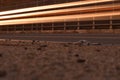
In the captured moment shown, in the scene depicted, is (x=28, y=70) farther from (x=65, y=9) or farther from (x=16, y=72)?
(x=65, y=9)

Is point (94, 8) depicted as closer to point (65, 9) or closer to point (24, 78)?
point (65, 9)

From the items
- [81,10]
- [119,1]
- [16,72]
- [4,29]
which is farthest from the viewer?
[4,29]

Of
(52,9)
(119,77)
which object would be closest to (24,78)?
(119,77)

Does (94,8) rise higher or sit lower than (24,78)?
higher

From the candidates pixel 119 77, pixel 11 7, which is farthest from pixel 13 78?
pixel 11 7

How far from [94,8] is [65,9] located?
5.95ft

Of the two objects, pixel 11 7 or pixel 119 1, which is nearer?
pixel 119 1

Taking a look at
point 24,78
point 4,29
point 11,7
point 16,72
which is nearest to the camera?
point 24,78

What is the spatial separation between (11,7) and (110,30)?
7764 mm

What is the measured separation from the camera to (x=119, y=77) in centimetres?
319

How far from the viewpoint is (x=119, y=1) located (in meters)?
10.3

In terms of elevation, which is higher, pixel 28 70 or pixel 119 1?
pixel 119 1

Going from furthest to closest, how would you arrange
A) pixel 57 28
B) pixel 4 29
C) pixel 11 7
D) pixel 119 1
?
pixel 4 29, pixel 11 7, pixel 57 28, pixel 119 1

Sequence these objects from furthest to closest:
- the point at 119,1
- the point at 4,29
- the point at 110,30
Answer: the point at 4,29 → the point at 110,30 → the point at 119,1
